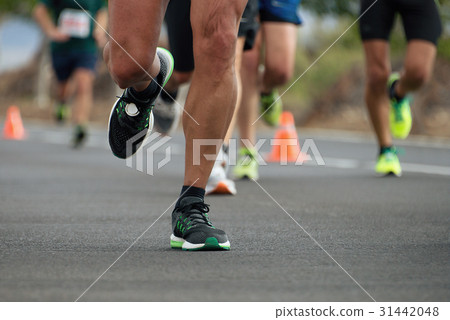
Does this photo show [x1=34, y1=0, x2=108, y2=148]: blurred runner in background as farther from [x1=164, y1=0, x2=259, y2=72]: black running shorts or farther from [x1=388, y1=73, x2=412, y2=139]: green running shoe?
[x1=164, y1=0, x2=259, y2=72]: black running shorts

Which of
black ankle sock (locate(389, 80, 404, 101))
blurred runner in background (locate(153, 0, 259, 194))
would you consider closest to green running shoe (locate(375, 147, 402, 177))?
black ankle sock (locate(389, 80, 404, 101))

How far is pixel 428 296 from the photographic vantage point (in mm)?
3035

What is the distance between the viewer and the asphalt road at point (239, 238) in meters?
3.17

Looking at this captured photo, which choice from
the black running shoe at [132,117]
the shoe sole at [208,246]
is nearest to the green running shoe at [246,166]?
the black running shoe at [132,117]

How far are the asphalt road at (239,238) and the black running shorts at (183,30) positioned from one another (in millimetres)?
822

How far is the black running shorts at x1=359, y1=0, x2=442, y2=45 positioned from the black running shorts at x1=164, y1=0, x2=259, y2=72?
4.26 feet

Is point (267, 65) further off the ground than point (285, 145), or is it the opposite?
point (285, 145)

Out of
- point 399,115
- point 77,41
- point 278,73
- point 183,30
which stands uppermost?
point 77,41

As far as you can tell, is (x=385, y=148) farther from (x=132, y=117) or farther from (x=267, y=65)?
(x=132, y=117)

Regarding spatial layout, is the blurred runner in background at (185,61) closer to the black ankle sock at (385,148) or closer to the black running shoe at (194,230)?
the black running shoe at (194,230)

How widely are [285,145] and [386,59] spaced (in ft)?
10.2

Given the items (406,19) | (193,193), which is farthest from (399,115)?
(193,193)

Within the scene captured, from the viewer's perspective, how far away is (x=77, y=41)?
11977 mm

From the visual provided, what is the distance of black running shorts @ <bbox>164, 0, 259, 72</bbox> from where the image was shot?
17.7ft
